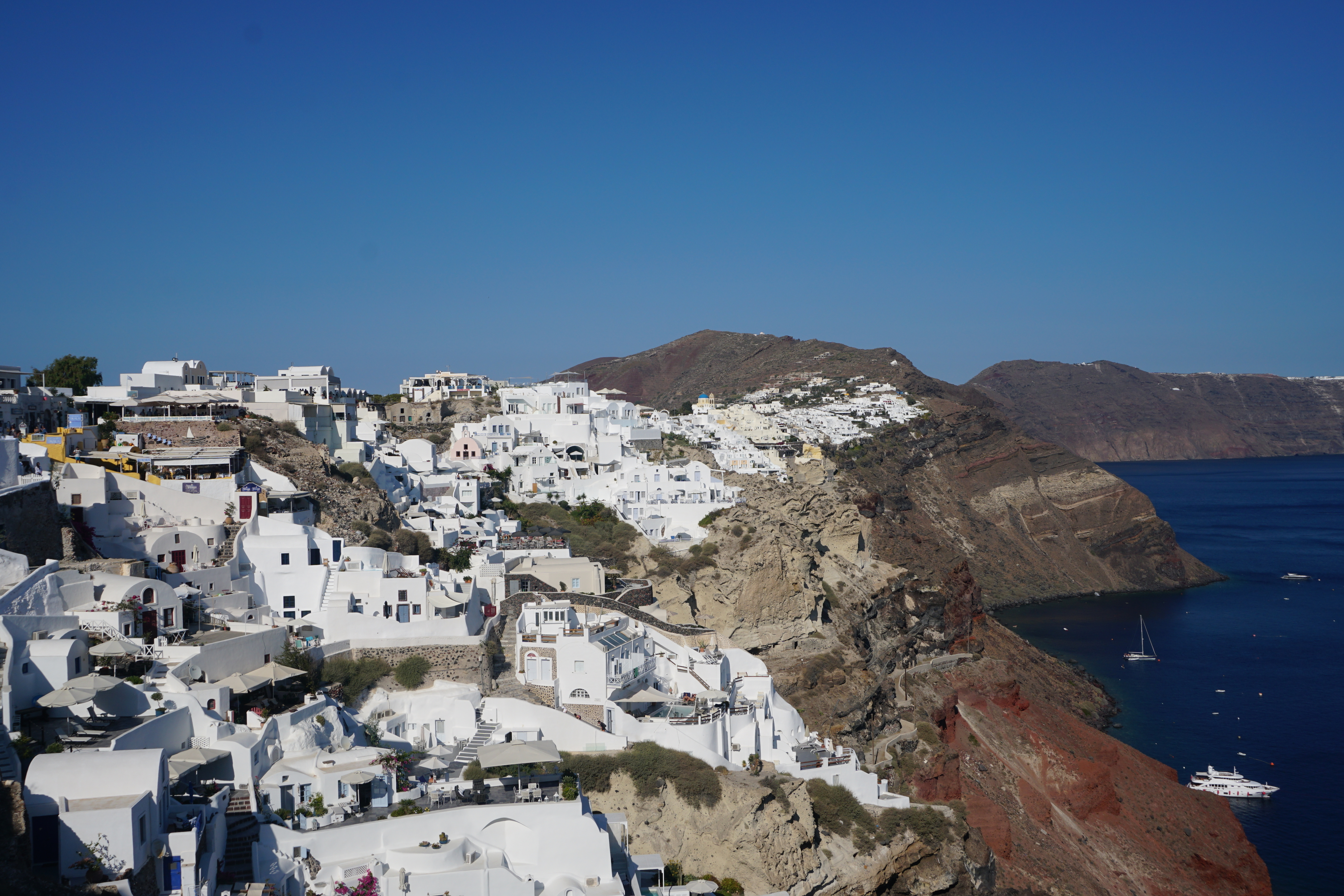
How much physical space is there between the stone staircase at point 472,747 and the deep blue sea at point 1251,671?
83.7 feet

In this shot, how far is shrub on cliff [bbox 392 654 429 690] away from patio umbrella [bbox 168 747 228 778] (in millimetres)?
6230

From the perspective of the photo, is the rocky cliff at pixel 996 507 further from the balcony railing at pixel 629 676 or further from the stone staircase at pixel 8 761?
the stone staircase at pixel 8 761

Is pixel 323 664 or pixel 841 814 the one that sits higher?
pixel 323 664

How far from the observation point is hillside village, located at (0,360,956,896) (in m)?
15.4

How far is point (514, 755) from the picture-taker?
758 inches

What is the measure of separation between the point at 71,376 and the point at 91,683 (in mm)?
25103

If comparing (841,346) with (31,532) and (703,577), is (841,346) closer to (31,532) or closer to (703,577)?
(703,577)

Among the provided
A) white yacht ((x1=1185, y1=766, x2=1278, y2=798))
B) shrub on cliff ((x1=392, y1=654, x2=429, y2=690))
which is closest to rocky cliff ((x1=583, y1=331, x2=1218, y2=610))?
white yacht ((x1=1185, y1=766, x2=1278, y2=798))

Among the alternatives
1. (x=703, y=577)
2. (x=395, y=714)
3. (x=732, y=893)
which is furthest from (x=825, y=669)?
(x=395, y=714)

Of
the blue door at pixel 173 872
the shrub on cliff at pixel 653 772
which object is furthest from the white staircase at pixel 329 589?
the blue door at pixel 173 872

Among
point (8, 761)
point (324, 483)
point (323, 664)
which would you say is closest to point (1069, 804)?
point (323, 664)

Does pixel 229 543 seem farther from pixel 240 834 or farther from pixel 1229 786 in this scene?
pixel 1229 786

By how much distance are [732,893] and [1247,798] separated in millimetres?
26369

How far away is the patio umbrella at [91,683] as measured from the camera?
15477 mm
